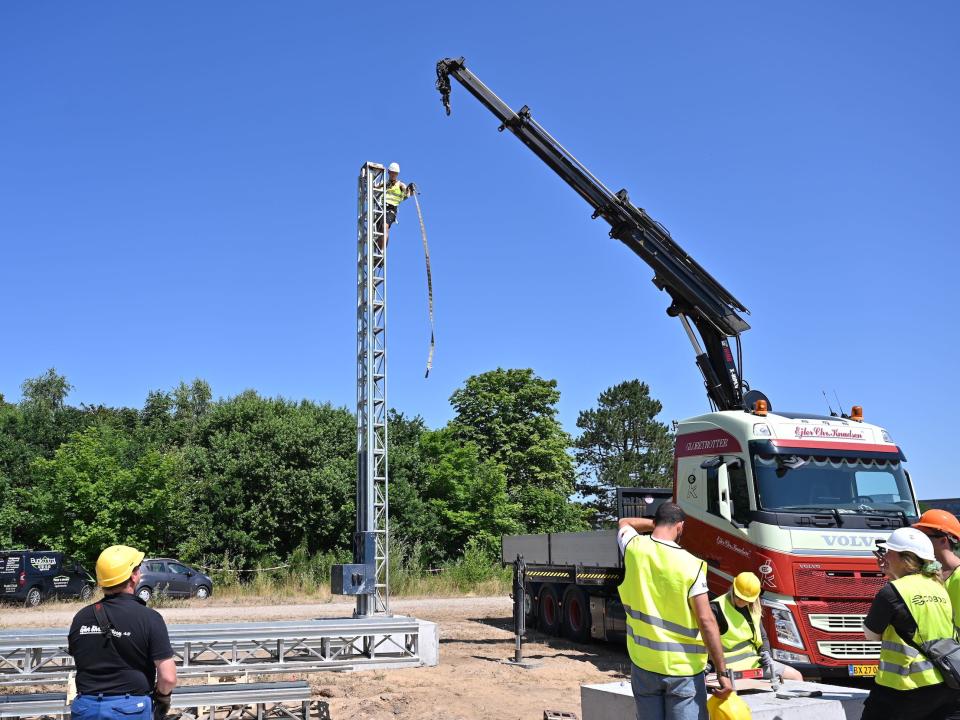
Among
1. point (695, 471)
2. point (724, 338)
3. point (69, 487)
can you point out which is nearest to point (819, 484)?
point (695, 471)

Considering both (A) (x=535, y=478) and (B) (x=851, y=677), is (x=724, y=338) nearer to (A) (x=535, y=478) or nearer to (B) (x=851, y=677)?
(B) (x=851, y=677)

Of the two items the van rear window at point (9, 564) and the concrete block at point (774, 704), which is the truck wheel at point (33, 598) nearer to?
the van rear window at point (9, 564)

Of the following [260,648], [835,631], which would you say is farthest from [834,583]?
[260,648]

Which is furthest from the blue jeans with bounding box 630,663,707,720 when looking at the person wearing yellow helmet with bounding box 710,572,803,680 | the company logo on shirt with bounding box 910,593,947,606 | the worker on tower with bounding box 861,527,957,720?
the person wearing yellow helmet with bounding box 710,572,803,680

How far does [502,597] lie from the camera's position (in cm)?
3041

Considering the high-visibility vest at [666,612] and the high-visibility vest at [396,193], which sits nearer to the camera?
the high-visibility vest at [666,612]

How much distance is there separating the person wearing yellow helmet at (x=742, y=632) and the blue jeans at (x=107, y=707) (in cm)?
424

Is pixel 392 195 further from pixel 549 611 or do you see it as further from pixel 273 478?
pixel 273 478

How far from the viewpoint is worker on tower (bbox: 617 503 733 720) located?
474 cm

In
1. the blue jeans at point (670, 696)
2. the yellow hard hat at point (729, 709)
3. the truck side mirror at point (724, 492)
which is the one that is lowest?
the yellow hard hat at point (729, 709)

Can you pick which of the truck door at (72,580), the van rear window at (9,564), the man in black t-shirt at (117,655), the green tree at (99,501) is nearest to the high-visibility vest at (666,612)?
the man in black t-shirt at (117,655)

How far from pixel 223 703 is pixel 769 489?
682 cm

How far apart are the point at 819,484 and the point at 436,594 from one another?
845 inches

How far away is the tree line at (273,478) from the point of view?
34375mm
